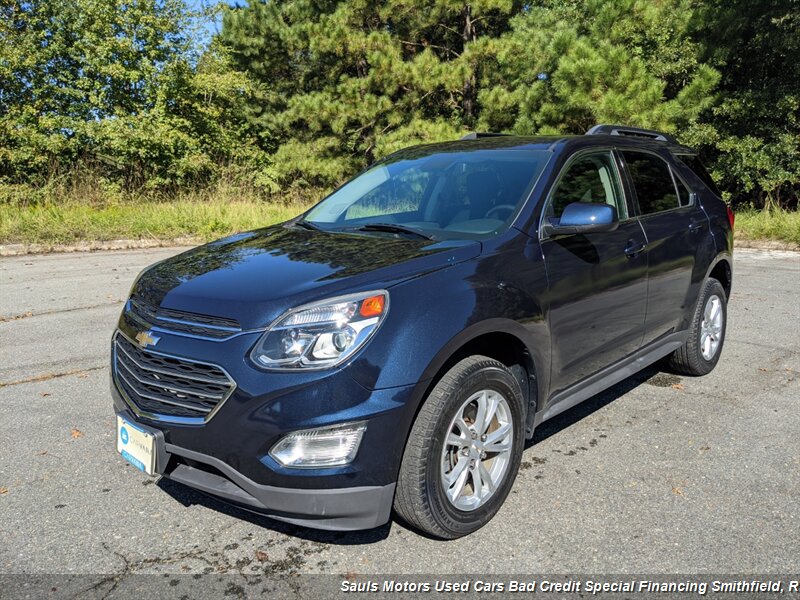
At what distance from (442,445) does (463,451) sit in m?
0.20

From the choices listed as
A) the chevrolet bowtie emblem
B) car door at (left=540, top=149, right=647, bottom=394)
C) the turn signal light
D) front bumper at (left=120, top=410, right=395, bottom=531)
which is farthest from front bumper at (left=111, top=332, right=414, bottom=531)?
car door at (left=540, top=149, right=647, bottom=394)

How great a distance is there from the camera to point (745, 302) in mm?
8031

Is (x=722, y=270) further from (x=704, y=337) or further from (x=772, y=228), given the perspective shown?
(x=772, y=228)

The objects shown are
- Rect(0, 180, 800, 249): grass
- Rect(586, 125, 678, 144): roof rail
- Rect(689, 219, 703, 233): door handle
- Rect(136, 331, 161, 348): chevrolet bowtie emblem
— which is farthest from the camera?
Rect(0, 180, 800, 249): grass

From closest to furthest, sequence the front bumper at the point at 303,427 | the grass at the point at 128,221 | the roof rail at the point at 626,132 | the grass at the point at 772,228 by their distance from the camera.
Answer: the front bumper at the point at 303,427 → the roof rail at the point at 626,132 → the grass at the point at 128,221 → the grass at the point at 772,228

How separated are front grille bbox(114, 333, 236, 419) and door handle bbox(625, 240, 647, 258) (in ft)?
8.28

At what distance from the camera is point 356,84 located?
22453mm

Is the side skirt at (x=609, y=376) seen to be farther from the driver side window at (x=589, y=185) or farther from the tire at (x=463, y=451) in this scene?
the driver side window at (x=589, y=185)

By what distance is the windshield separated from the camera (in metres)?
3.54

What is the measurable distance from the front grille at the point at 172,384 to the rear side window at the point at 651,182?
298 cm

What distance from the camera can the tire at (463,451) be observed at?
2.66m

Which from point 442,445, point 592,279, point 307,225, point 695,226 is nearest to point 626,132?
point 695,226

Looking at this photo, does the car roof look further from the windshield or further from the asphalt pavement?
the asphalt pavement

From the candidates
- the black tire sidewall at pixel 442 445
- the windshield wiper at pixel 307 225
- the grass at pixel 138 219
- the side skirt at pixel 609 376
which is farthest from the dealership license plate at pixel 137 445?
the grass at pixel 138 219
